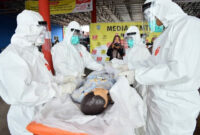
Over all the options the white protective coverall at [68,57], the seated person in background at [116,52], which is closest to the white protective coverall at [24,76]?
the white protective coverall at [68,57]

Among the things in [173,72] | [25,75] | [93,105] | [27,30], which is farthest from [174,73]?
[27,30]

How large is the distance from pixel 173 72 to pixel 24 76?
1.09 m

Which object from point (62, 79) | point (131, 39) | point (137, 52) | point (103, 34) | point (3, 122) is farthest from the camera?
point (103, 34)

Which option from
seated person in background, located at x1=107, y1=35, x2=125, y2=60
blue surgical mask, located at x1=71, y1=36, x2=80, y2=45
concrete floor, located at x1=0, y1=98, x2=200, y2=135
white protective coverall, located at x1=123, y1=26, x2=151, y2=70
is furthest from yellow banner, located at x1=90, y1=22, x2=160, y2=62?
concrete floor, located at x1=0, y1=98, x2=200, y2=135

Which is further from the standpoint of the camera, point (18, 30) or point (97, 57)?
point (97, 57)

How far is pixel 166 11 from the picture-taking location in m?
1.21

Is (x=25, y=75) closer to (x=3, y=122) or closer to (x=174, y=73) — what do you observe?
(x=174, y=73)

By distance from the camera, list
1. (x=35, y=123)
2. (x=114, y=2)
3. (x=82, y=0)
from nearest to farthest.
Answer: (x=35, y=123) < (x=82, y=0) < (x=114, y=2)

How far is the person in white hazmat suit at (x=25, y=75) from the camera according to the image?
103 cm

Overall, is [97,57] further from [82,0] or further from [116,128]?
[116,128]

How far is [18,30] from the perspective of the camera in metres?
1.26

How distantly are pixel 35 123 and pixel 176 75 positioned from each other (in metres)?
1.01

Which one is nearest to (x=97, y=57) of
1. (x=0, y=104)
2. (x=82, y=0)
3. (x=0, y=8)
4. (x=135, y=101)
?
(x=82, y=0)

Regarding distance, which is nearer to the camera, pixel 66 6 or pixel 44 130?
pixel 44 130
